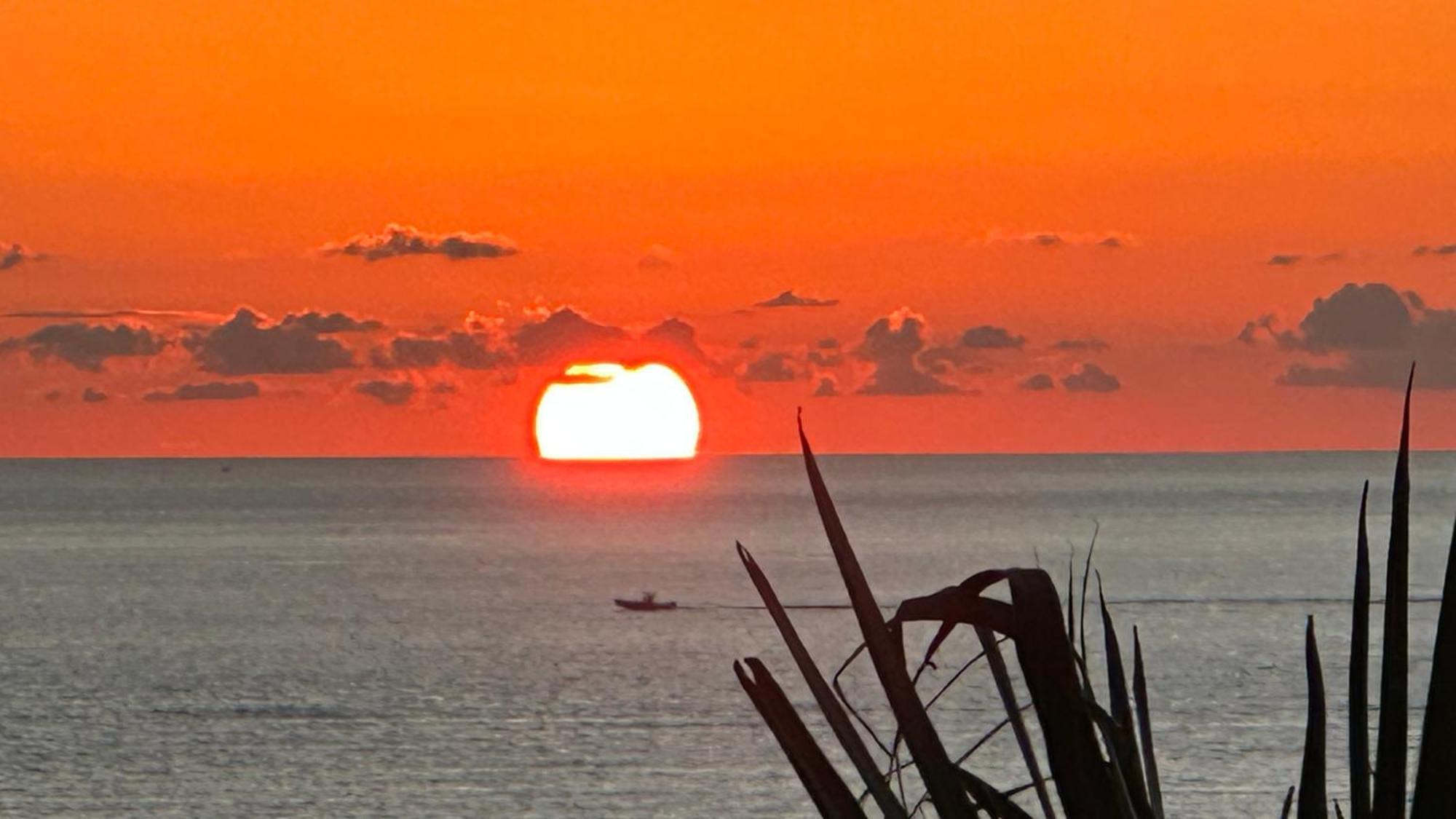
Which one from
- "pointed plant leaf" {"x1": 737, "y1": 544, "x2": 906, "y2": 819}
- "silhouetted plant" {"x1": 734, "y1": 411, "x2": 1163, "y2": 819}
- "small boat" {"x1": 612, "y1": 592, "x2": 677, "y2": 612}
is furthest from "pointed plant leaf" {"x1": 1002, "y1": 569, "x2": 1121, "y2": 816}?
"small boat" {"x1": 612, "y1": 592, "x2": 677, "y2": 612}

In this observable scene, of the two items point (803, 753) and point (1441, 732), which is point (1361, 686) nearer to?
point (1441, 732)

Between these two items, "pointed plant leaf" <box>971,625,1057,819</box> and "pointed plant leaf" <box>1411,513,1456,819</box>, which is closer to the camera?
"pointed plant leaf" <box>1411,513,1456,819</box>

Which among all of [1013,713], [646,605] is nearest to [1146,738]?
[1013,713]

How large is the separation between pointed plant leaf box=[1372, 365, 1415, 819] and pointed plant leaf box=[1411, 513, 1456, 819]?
0.17 feet

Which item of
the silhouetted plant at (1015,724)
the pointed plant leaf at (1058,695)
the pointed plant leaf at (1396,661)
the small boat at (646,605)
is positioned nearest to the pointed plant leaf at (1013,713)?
the silhouetted plant at (1015,724)

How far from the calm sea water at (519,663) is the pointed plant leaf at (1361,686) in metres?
0.39

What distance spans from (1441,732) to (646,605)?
53.2 m

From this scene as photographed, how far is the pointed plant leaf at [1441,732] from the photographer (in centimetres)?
112

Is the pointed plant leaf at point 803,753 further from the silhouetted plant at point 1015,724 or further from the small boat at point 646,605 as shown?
the small boat at point 646,605

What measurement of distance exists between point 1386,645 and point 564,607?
178ft

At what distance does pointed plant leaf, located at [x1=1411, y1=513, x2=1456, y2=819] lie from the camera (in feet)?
3.69

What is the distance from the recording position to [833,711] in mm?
1390

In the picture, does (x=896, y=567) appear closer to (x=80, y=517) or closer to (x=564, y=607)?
(x=564, y=607)

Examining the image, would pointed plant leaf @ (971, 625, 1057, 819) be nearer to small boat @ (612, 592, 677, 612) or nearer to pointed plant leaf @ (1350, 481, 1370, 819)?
pointed plant leaf @ (1350, 481, 1370, 819)
